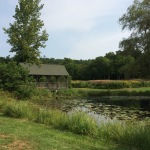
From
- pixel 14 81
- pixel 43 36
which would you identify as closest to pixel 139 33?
pixel 43 36

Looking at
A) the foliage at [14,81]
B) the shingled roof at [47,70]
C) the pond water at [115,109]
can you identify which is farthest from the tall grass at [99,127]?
the shingled roof at [47,70]

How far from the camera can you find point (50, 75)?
180 ft

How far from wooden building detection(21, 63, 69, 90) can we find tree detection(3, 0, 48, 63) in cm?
1015

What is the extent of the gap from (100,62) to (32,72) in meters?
52.6

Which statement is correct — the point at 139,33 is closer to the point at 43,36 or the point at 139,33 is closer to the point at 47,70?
the point at 43,36

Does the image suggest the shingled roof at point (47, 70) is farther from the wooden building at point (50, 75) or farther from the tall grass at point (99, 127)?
the tall grass at point (99, 127)

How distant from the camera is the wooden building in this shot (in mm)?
49781

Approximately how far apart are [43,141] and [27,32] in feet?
103

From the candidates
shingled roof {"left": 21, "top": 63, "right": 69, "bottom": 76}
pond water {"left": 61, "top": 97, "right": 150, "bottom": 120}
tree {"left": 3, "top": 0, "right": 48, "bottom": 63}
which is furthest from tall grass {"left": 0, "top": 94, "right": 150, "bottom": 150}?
shingled roof {"left": 21, "top": 63, "right": 69, "bottom": 76}

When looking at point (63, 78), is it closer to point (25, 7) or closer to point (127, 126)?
point (25, 7)

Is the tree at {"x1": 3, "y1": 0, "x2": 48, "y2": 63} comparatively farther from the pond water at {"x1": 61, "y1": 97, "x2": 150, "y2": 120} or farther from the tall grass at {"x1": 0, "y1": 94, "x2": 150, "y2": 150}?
the tall grass at {"x1": 0, "y1": 94, "x2": 150, "y2": 150}

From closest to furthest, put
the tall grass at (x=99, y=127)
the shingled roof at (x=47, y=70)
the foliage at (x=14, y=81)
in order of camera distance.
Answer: the tall grass at (x=99, y=127) → the foliage at (x=14, y=81) → the shingled roof at (x=47, y=70)

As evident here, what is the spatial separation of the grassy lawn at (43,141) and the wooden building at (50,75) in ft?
126

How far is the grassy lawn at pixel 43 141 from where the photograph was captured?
8.19 m
